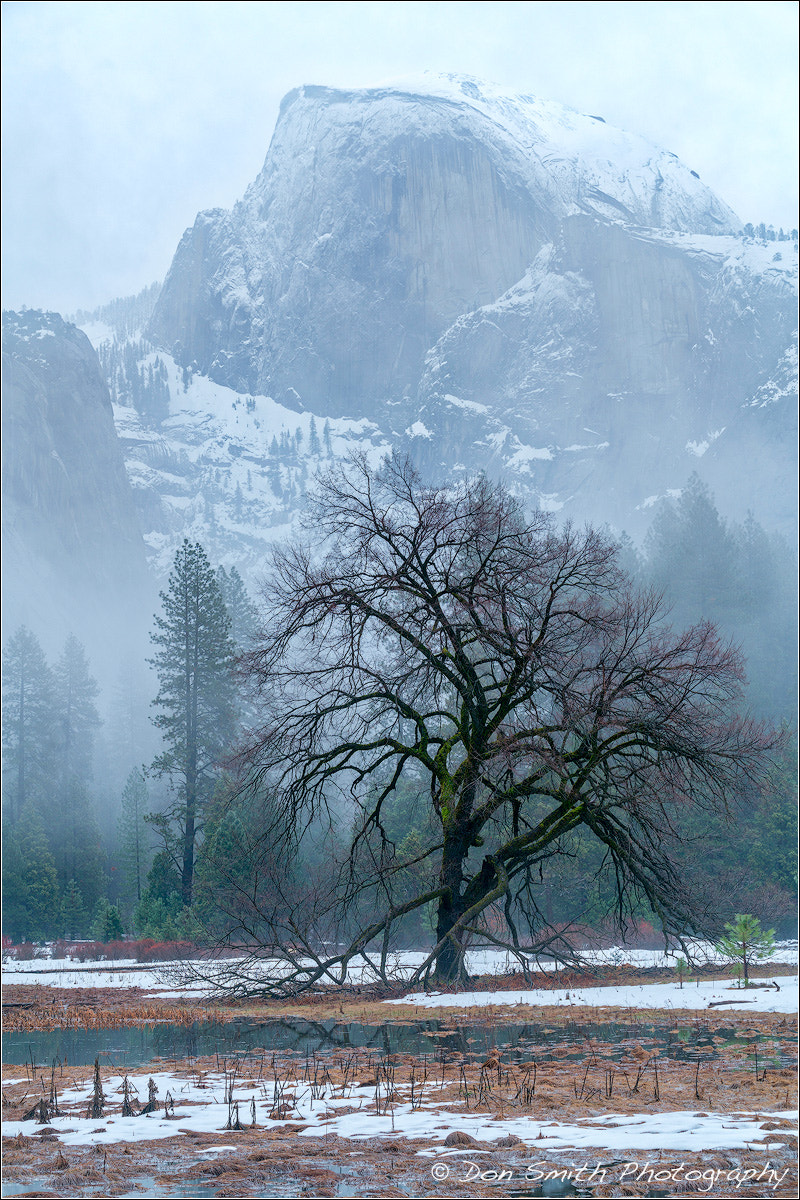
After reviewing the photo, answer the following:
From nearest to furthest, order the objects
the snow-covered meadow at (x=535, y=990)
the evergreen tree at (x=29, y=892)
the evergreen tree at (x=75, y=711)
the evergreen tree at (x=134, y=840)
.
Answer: the snow-covered meadow at (x=535, y=990), the evergreen tree at (x=29, y=892), the evergreen tree at (x=134, y=840), the evergreen tree at (x=75, y=711)

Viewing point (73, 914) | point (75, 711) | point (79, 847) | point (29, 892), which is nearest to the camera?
point (29, 892)

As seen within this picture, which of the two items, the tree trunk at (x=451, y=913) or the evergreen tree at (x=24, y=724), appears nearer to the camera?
the tree trunk at (x=451, y=913)

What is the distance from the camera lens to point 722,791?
13.9m

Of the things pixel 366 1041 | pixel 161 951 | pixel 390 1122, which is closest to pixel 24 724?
pixel 161 951

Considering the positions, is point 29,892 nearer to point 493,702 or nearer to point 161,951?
point 161,951

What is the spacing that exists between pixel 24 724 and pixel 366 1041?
65334 millimetres

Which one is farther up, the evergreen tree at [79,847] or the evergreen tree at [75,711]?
the evergreen tree at [75,711]

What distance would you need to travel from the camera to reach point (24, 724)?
236 feet

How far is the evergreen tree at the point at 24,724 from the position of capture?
6999cm

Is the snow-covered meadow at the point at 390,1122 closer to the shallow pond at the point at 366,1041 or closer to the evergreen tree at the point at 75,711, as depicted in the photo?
the shallow pond at the point at 366,1041

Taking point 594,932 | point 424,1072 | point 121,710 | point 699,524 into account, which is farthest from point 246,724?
point 424,1072

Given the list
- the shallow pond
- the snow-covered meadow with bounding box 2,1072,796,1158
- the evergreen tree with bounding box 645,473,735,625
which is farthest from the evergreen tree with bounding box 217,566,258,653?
the snow-covered meadow with bounding box 2,1072,796,1158

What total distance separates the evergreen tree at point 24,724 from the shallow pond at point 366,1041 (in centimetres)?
5894

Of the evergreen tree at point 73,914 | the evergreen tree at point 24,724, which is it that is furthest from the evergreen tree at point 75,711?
the evergreen tree at point 73,914
